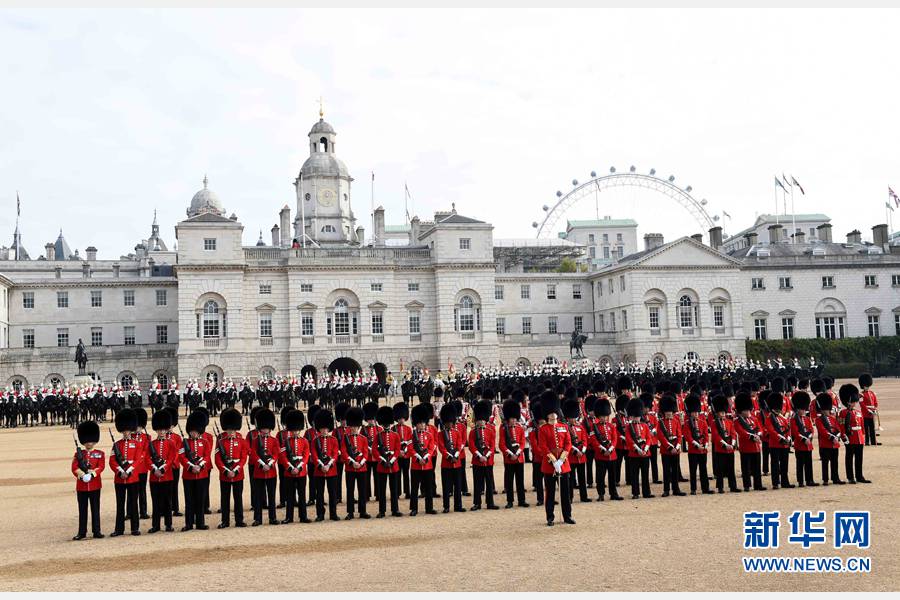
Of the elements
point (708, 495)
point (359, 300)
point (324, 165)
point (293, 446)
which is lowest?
point (708, 495)

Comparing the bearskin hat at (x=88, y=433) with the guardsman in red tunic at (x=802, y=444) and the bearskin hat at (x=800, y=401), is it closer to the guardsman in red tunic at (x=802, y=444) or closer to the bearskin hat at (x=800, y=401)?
the guardsman in red tunic at (x=802, y=444)

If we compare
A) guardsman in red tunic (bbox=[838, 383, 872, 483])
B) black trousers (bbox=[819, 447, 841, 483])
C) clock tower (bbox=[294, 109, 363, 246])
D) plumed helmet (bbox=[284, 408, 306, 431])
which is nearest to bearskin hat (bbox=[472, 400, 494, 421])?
plumed helmet (bbox=[284, 408, 306, 431])

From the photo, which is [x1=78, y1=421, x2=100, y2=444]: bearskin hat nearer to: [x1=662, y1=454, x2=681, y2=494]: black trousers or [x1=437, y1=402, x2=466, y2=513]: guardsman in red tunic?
[x1=437, y1=402, x2=466, y2=513]: guardsman in red tunic

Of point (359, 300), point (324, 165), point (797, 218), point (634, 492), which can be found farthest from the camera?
point (797, 218)

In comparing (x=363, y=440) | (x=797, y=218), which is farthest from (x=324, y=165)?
(x=797, y=218)

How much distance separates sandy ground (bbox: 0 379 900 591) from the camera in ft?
31.5

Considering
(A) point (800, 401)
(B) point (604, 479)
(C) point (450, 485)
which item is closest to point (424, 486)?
(C) point (450, 485)

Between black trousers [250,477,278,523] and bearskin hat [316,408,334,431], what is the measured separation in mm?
1083

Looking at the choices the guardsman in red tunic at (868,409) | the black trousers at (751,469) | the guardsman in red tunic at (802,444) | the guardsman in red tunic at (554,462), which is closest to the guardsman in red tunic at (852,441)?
the guardsman in red tunic at (802,444)

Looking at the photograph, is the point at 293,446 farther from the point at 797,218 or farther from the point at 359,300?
the point at 797,218

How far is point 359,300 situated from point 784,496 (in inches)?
1681

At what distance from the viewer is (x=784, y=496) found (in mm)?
14688

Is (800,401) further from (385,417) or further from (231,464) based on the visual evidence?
(231,464)

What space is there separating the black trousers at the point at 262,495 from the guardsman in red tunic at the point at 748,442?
791cm
